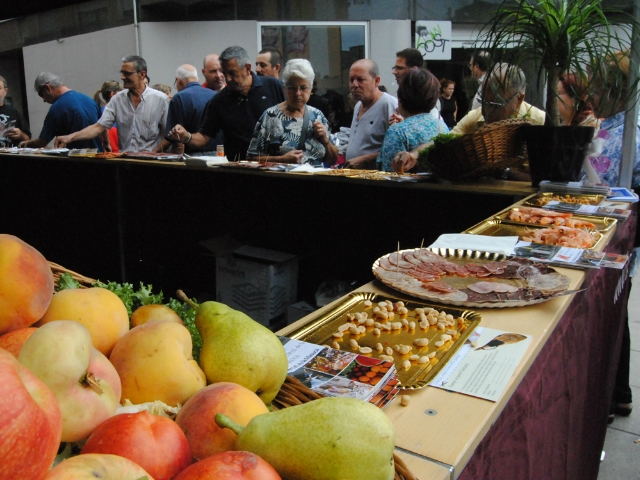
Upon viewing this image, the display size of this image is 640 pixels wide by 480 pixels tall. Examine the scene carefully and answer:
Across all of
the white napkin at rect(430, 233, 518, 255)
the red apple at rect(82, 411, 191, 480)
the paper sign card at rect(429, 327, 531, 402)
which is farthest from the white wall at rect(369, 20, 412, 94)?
the red apple at rect(82, 411, 191, 480)

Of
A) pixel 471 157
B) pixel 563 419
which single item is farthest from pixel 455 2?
pixel 563 419

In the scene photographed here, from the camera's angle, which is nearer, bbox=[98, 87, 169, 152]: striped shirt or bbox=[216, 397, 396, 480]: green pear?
bbox=[216, 397, 396, 480]: green pear

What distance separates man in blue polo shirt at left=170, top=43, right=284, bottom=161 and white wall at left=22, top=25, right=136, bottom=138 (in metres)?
5.36

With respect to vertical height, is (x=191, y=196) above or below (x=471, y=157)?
below

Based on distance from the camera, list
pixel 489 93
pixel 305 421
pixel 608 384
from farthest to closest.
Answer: pixel 489 93, pixel 608 384, pixel 305 421

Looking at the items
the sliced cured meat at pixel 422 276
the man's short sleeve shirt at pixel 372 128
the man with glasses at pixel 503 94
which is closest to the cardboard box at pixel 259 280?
the man's short sleeve shirt at pixel 372 128

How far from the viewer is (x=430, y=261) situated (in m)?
1.99

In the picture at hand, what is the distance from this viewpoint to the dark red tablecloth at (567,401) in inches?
45.3

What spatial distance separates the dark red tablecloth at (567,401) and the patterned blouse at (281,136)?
8.75 ft

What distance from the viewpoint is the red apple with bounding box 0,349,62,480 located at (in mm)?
488

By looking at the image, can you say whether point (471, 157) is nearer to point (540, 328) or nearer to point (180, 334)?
point (540, 328)

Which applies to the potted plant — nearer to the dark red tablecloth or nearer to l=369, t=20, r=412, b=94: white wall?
the dark red tablecloth

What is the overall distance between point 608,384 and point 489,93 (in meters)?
1.89

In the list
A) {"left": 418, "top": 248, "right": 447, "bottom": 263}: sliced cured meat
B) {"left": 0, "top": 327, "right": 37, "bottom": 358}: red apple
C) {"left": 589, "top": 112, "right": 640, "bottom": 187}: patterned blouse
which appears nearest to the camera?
{"left": 0, "top": 327, "right": 37, "bottom": 358}: red apple
